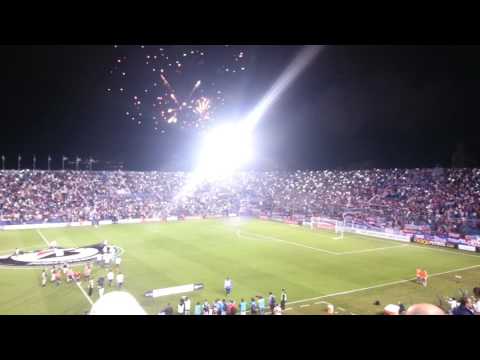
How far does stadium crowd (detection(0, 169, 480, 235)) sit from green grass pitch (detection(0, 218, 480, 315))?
19.5 feet

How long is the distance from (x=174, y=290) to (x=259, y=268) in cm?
754

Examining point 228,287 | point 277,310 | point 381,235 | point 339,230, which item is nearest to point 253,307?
point 277,310

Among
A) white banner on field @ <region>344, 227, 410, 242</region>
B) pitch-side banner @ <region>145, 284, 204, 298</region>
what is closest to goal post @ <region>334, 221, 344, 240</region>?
white banner on field @ <region>344, 227, 410, 242</region>

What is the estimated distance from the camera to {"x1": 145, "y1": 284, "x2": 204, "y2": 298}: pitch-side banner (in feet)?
64.4

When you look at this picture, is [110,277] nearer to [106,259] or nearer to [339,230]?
[106,259]

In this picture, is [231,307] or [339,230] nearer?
[231,307]

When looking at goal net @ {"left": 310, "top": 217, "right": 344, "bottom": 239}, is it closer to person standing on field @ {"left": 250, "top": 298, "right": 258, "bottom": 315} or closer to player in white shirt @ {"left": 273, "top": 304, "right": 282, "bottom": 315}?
player in white shirt @ {"left": 273, "top": 304, "right": 282, "bottom": 315}

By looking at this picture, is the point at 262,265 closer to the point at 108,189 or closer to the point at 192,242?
the point at 192,242

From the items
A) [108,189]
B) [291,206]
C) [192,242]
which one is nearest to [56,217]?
[108,189]

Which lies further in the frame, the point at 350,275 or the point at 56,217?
the point at 56,217

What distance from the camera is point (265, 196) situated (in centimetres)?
6544
